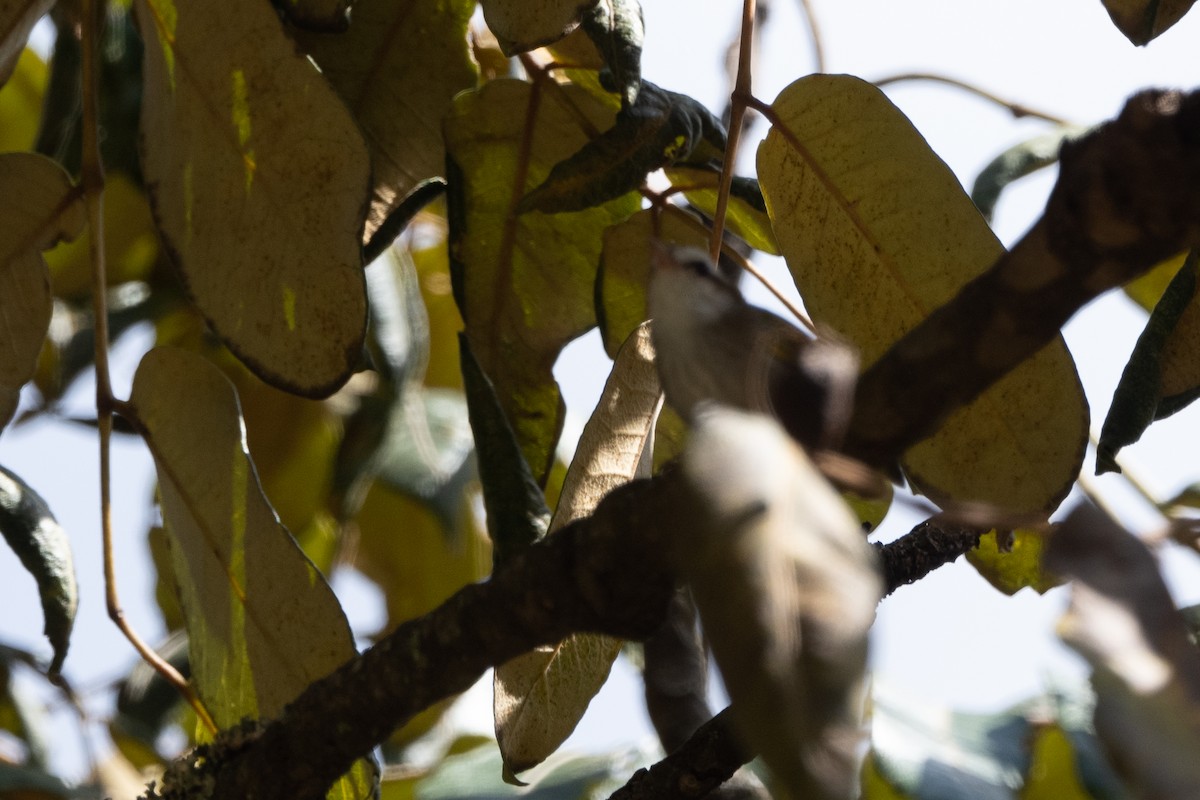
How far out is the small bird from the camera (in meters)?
0.36

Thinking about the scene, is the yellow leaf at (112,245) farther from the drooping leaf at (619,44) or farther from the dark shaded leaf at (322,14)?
the drooping leaf at (619,44)

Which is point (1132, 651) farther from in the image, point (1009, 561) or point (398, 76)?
point (398, 76)

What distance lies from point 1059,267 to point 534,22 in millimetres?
287

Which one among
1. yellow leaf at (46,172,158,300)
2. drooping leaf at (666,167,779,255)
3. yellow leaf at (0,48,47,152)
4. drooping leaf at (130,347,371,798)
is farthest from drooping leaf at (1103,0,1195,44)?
yellow leaf at (0,48,47,152)

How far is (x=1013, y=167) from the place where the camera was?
85 centimetres

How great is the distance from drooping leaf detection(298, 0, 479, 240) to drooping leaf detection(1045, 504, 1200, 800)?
480 mm

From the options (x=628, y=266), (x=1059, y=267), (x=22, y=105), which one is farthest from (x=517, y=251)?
(x=22, y=105)

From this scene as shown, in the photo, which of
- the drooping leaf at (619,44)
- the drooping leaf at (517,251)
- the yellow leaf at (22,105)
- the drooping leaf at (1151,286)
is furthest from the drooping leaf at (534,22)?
the yellow leaf at (22,105)

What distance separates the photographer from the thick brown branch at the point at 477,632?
1.20ft

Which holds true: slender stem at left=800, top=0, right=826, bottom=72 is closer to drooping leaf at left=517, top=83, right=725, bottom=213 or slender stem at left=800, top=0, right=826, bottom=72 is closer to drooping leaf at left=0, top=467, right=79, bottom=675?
drooping leaf at left=517, top=83, right=725, bottom=213

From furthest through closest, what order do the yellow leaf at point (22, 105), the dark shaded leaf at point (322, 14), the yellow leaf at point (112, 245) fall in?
the yellow leaf at point (22, 105) → the yellow leaf at point (112, 245) → the dark shaded leaf at point (322, 14)

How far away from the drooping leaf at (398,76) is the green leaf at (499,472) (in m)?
0.14

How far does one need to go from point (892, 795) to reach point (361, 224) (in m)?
0.57

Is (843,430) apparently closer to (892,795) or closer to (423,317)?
(892,795)
